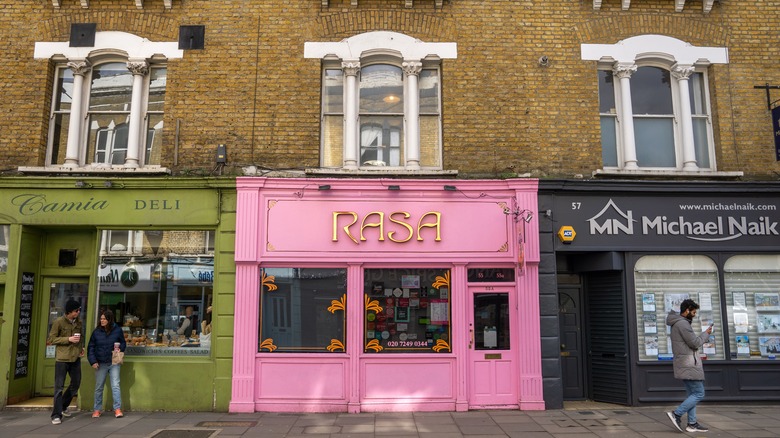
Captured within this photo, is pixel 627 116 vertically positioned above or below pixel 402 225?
above

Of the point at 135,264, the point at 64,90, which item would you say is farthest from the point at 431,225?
the point at 64,90

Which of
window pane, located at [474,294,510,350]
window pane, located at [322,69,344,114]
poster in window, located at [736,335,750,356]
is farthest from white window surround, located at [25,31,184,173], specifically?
poster in window, located at [736,335,750,356]

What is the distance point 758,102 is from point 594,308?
497cm

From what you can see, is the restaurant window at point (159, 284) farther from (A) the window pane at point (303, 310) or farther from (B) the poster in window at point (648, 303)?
(B) the poster in window at point (648, 303)

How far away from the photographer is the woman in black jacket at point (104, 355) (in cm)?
861

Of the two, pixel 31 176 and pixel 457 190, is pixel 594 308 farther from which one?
pixel 31 176

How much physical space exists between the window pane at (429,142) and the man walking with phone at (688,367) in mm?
4732

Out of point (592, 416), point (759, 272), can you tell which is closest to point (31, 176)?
point (592, 416)

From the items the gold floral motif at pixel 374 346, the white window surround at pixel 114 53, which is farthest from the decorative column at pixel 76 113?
the gold floral motif at pixel 374 346

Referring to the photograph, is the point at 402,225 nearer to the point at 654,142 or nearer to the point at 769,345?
the point at 654,142

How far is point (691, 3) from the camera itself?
10.3m

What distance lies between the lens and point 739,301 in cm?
976

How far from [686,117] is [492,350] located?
572 centimetres

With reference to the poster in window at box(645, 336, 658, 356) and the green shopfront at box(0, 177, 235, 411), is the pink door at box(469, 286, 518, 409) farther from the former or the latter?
the green shopfront at box(0, 177, 235, 411)
